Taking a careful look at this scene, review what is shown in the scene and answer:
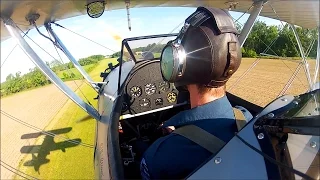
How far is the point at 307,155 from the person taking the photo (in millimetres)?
889

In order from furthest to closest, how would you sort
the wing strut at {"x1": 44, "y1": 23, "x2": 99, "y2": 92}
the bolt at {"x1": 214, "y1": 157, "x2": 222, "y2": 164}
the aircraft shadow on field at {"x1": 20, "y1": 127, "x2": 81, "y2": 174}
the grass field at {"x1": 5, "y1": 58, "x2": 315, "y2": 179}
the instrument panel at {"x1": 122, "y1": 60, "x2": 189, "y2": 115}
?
the aircraft shadow on field at {"x1": 20, "y1": 127, "x2": 81, "y2": 174}, the wing strut at {"x1": 44, "y1": 23, "x2": 99, "y2": 92}, the instrument panel at {"x1": 122, "y1": 60, "x2": 189, "y2": 115}, the grass field at {"x1": 5, "y1": 58, "x2": 315, "y2": 179}, the bolt at {"x1": 214, "y1": 157, "x2": 222, "y2": 164}

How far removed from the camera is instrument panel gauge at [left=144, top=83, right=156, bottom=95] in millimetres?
3537

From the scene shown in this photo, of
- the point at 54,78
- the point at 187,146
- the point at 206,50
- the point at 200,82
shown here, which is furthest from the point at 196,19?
the point at 54,78

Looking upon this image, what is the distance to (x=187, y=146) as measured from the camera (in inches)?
51.1

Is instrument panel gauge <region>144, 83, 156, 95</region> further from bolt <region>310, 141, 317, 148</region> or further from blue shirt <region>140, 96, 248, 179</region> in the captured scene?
bolt <region>310, 141, 317, 148</region>

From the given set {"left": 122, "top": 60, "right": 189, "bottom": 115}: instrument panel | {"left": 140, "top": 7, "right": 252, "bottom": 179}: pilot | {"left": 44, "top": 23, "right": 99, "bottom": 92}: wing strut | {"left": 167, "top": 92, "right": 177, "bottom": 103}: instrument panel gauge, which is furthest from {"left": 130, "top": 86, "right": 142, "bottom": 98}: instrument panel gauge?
{"left": 140, "top": 7, "right": 252, "bottom": 179}: pilot

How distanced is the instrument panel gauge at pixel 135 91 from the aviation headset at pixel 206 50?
2.05 meters

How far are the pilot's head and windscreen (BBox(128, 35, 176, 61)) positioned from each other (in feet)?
7.03

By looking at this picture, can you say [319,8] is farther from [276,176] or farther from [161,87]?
[161,87]

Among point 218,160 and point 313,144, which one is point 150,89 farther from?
point 313,144

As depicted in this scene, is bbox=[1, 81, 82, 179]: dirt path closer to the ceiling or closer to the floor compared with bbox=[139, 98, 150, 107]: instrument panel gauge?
closer to the floor

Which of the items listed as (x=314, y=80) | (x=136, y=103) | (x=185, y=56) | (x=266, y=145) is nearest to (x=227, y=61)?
(x=185, y=56)

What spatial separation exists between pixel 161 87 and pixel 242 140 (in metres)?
2.61

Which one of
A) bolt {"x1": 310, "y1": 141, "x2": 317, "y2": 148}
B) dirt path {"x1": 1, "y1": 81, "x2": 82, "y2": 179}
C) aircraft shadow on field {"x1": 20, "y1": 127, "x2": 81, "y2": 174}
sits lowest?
dirt path {"x1": 1, "y1": 81, "x2": 82, "y2": 179}
